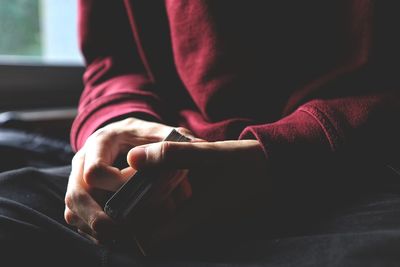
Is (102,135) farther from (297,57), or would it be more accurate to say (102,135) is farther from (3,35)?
(3,35)

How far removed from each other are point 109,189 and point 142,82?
0.31 meters

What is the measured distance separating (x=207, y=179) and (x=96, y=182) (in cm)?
12

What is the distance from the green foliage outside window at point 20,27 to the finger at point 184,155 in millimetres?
1031

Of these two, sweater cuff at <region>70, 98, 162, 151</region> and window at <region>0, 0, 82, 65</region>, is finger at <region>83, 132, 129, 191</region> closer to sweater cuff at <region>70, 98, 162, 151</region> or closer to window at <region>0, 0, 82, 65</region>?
sweater cuff at <region>70, 98, 162, 151</region>

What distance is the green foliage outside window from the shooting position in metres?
1.27

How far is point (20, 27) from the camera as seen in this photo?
1319mm

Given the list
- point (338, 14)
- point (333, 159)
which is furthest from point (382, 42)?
point (333, 159)

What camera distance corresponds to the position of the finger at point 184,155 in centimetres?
43

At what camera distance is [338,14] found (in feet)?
1.96

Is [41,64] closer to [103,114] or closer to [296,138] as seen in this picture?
[103,114]

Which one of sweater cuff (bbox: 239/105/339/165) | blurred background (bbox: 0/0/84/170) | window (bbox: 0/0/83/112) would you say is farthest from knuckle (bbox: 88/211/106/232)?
window (bbox: 0/0/83/112)

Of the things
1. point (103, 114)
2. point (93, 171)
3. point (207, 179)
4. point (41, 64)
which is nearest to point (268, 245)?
point (207, 179)

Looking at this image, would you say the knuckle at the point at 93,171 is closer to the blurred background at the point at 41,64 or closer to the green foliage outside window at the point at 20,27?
the blurred background at the point at 41,64

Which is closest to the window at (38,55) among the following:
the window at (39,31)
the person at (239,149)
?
the window at (39,31)
